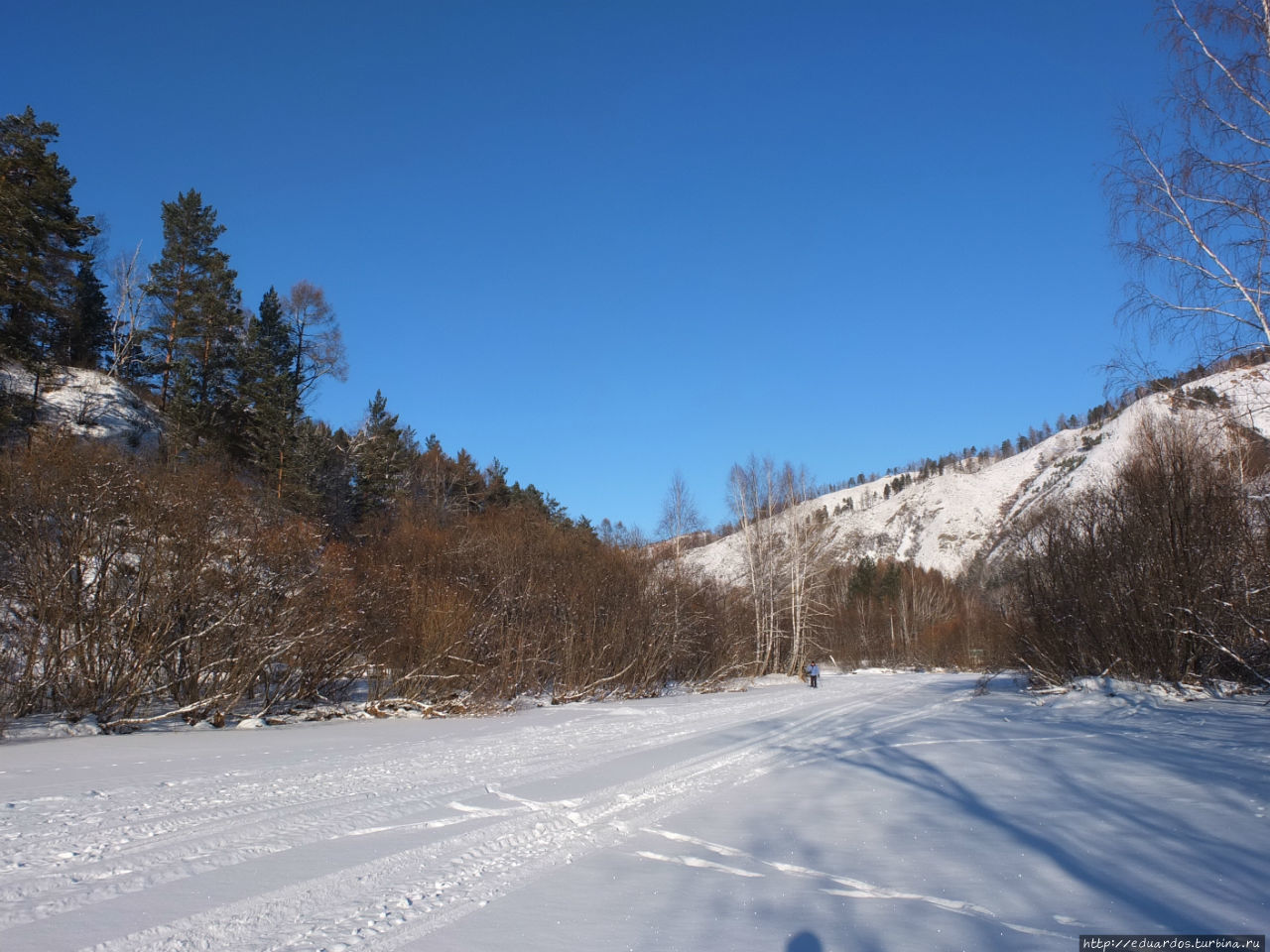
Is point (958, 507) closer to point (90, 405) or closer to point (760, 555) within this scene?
point (760, 555)

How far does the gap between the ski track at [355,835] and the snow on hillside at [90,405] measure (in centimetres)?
2613

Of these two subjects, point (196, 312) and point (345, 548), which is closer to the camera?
point (345, 548)

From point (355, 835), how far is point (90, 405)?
105ft

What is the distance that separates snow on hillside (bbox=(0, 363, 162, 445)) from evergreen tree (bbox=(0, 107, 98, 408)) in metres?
1.39

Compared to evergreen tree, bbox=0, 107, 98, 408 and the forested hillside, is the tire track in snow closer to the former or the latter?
the forested hillside

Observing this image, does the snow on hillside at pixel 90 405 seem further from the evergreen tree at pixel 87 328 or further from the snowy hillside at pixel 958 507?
the snowy hillside at pixel 958 507

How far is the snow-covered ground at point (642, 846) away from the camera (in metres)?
4.05

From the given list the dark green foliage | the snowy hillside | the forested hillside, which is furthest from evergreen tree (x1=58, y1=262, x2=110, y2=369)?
the snowy hillside

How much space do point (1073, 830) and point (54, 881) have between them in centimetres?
737

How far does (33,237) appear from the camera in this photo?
24.0 m

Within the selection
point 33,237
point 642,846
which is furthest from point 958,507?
point 642,846

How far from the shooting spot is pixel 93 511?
1320 cm

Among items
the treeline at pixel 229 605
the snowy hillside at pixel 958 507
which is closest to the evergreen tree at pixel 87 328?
the treeline at pixel 229 605

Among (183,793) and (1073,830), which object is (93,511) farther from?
(1073,830)
